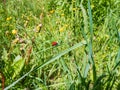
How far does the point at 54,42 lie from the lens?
2.19 m

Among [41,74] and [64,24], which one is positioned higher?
[64,24]

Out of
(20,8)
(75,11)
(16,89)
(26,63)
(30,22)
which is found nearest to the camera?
(16,89)

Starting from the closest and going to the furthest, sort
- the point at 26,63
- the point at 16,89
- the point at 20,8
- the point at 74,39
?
the point at 16,89 < the point at 26,63 < the point at 74,39 < the point at 20,8

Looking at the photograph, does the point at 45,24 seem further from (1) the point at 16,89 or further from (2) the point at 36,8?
(1) the point at 16,89

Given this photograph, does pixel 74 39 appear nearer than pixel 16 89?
No

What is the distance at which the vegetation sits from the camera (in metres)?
2.02

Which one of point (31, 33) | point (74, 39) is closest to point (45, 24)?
point (31, 33)

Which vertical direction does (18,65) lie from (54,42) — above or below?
below

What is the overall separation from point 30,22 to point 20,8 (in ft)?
1.48

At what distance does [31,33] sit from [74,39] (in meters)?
0.42

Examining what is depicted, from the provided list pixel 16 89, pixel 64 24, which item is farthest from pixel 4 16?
pixel 16 89

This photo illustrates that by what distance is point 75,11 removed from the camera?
9.80ft

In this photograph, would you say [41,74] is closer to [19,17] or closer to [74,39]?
[74,39]

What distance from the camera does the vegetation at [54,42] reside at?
202 cm
